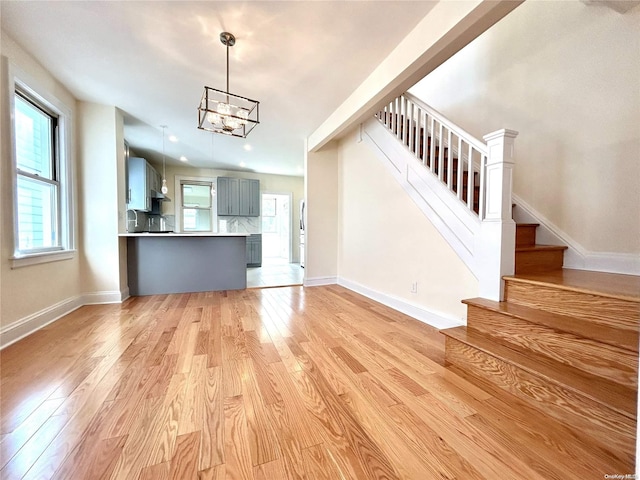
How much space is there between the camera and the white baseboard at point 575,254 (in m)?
2.02

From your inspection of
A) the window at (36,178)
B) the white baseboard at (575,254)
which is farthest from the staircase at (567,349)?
the window at (36,178)

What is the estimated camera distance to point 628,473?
37.9 inches

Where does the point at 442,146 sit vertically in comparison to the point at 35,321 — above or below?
above

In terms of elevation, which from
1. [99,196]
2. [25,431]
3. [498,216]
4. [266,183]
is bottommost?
[25,431]

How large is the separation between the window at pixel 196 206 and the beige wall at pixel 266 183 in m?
0.25

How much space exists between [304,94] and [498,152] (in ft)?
7.05

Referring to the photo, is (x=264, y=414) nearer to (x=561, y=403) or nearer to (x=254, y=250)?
(x=561, y=403)

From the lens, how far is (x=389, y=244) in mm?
3293

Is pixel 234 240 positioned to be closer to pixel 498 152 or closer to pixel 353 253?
pixel 353 253

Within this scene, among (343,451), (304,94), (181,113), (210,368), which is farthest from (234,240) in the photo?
(343,451)

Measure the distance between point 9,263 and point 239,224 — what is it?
4.93 m

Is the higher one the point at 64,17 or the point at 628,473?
the point at 64,17

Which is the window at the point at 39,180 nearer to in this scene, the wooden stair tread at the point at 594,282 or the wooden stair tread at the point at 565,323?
Result: the wooden stair tread at the point at 565,323

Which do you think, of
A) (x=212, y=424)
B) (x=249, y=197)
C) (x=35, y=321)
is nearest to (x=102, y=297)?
(x=35, y=321)
